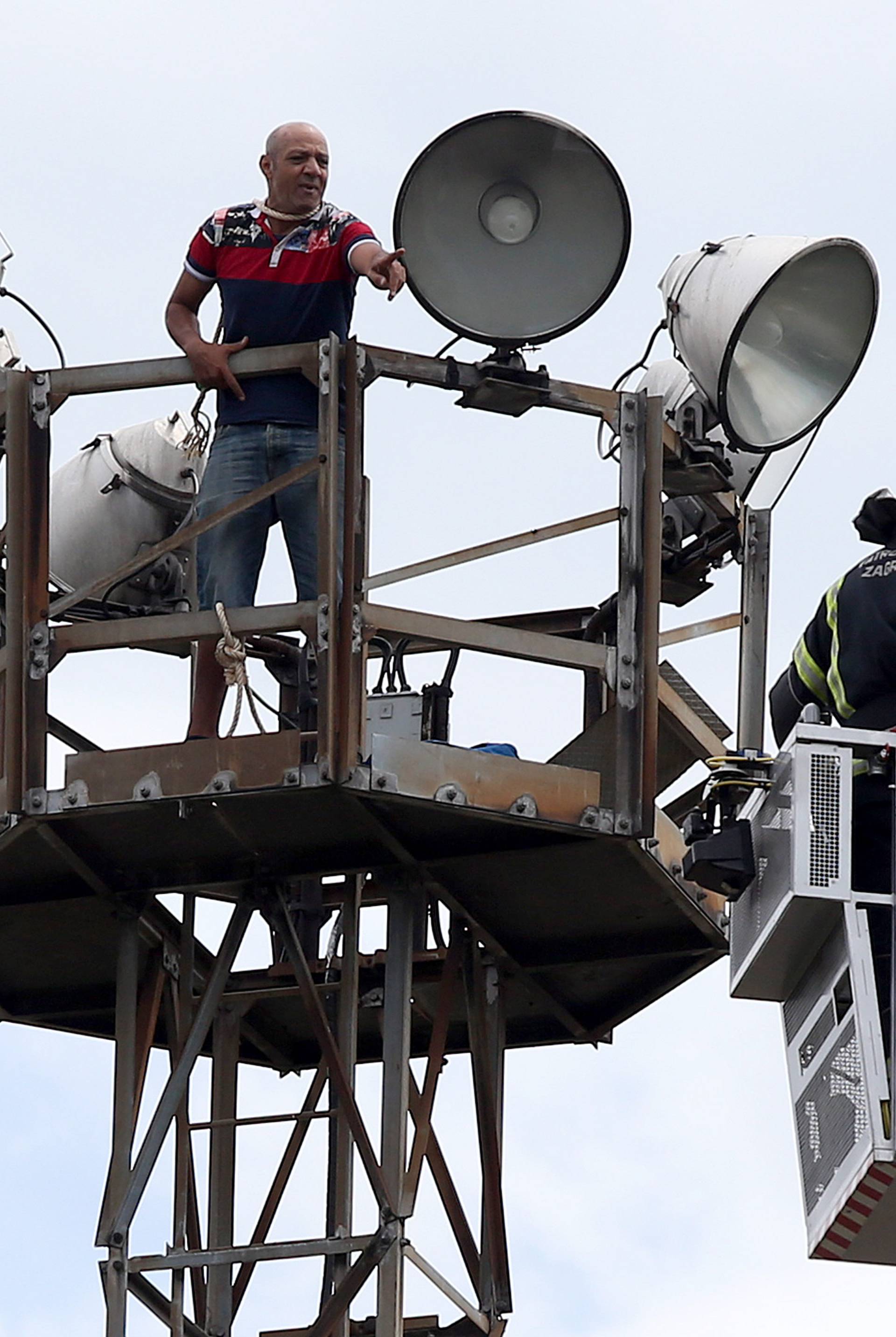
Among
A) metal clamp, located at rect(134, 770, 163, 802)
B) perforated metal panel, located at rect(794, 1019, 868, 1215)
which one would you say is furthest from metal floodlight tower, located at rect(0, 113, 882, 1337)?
perforated metal panel, located at rect(794, 1019, 868, 1215)

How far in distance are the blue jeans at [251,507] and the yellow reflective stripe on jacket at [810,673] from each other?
7.68 feet

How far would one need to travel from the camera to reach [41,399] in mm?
19375

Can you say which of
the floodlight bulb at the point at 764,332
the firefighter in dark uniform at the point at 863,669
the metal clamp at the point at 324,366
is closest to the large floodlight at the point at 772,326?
the floodlight bulb at the point at 764,332

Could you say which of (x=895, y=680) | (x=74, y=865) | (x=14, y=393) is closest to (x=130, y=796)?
(x=74, y=865)

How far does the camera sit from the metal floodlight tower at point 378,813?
18.7 metres

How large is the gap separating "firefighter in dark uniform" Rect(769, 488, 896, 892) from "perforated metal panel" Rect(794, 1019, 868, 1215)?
0.80 m

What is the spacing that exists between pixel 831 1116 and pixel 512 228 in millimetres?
4762

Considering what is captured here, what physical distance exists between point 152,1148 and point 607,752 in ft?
10.3

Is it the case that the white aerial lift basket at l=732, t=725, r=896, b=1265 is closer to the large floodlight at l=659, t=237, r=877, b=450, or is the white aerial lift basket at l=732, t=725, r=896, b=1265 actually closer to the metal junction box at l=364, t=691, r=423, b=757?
the metal junction box at l=364, t=691, r=423, b=757

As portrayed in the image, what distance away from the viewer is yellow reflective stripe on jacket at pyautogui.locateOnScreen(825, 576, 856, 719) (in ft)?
61.1

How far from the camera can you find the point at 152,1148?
1930 centimetres

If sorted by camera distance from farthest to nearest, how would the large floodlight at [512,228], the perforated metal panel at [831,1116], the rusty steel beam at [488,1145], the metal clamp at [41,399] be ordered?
1. the rusty steel beam at [488,1145]
2. the large floodlight at [512,228]
3. the metal clamp at [41,399]
4. the perforated metal panel at [831,1116]

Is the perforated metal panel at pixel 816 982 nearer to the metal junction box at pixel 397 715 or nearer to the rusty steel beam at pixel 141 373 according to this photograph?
the metal junction box at pixel 397 715

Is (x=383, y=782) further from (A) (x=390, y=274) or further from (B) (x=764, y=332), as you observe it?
(B) (x=764, y=332)
